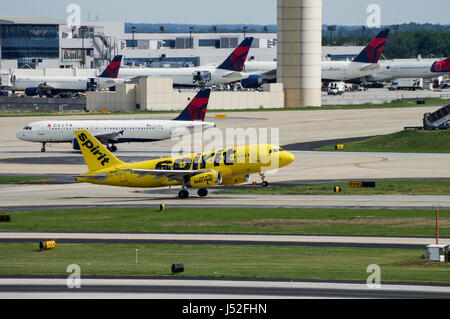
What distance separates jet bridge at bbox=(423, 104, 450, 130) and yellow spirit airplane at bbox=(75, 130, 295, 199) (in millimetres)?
49645

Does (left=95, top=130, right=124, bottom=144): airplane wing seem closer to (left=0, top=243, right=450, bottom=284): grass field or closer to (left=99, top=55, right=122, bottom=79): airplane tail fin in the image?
(left=0, top=243, right=450, bottom=284): grass field

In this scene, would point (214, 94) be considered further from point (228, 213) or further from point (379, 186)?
point (228, 213)

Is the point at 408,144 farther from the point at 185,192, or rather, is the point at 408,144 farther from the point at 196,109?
the point at 185,192

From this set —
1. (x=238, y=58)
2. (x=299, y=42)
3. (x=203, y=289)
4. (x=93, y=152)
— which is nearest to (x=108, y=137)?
(x=93, y=152)

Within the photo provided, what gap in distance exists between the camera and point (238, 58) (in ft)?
613

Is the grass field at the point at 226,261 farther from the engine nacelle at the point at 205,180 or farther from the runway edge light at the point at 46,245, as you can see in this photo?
the engine nacelle at the point at 205,180

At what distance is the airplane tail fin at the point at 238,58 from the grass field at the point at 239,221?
382ft

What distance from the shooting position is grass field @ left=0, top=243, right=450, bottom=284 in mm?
41438

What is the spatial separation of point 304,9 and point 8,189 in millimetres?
97827

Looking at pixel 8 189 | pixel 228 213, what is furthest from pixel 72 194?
pixel 228 213

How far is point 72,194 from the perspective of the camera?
3044 inches

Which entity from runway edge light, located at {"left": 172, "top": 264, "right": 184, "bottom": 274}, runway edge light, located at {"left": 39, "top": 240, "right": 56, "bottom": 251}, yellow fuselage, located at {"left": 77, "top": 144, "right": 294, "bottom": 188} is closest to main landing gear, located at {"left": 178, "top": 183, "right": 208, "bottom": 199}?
yellow fuselage, located at {"left": 77, "top": 144, "right": 294, "bottom": 188}

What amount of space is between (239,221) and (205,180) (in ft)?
37.8

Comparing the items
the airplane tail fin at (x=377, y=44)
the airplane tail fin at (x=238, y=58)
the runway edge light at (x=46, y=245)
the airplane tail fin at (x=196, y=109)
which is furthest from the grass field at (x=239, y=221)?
the airplane tail fin at (x=377, y=44)
